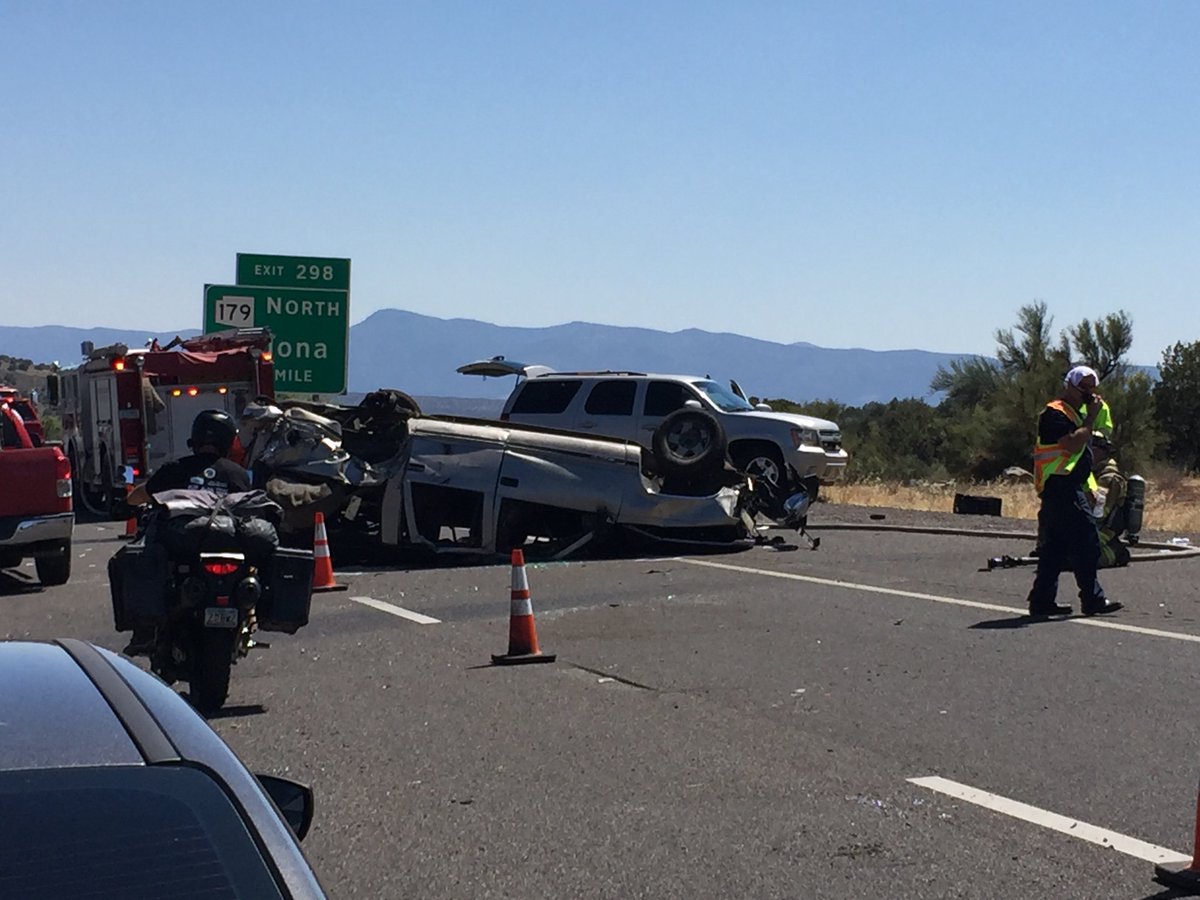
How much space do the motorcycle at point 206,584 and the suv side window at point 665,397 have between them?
15.0 metres

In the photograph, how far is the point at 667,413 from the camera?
24.1 m

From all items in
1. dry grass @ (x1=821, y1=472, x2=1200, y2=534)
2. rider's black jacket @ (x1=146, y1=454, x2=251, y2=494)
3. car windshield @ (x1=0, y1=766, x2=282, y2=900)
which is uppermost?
rider's black jacket @ (x1=146, y1=454, x2=251, y2=494)

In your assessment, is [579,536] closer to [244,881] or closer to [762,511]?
[762,511]

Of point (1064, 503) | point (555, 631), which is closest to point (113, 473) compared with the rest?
point (555, 631)

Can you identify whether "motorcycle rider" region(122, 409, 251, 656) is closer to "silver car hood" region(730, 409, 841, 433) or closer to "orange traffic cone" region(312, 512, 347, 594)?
"orange traffic cone" region(312, 512, 347, 594)

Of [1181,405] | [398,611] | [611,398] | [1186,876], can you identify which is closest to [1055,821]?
[1186,876]

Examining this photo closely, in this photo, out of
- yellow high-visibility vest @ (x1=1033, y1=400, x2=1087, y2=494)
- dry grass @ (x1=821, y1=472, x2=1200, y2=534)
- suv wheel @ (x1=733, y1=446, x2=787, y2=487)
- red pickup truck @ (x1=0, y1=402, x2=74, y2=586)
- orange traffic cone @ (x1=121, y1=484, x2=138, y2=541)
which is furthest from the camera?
dry grass @ (x1=821, y1=472, x2=1200, y2=534)

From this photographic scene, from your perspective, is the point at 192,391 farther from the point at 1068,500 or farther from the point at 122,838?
the point at 122,838

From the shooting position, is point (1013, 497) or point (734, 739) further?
point (1013, 497)

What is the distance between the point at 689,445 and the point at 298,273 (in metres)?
11.7

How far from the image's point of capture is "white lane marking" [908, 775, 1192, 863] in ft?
20.5

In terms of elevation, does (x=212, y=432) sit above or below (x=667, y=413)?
below

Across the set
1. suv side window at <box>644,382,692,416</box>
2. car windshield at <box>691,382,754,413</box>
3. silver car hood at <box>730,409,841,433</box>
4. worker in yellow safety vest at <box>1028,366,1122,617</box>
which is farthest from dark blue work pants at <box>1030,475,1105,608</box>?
suv side window at <box>644,382,692,416</box>

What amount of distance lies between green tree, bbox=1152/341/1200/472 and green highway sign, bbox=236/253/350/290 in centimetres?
2142
